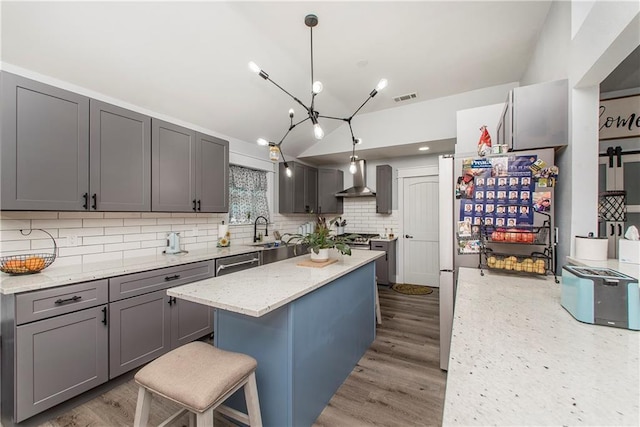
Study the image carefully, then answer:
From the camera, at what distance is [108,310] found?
1976 mm

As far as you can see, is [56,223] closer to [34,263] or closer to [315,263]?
[34,263]

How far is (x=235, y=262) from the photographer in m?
3.09

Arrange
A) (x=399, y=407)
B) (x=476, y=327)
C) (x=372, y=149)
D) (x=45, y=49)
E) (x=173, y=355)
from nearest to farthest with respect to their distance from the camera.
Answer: (x=476, y=327) < (x=173, y=355) < (x=399, y=407) < (x=45, y=49) < (x=372, y=149)

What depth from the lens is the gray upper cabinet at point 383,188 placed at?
16.7ft

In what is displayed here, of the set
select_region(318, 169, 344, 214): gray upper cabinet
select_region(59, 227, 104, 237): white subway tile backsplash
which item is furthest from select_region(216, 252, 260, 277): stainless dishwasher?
select_region(318, 169, 344, 214): gray upper cabinet

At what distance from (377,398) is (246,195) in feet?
10.7

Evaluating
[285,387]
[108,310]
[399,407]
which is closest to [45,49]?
[108,310]

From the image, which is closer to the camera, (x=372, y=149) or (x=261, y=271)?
(x=261, y=271)

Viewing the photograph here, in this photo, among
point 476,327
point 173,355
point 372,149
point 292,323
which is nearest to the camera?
point 476,327

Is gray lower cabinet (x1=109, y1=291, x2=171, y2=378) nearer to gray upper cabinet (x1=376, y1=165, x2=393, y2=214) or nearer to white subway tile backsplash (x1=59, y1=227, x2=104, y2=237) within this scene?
white subway tile backsplash (x1=59, y1=227, x2=104, y2=237)

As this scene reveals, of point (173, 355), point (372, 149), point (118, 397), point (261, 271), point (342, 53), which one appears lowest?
point (118, 397)

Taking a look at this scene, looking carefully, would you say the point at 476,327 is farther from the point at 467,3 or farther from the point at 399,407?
the point at 467,3

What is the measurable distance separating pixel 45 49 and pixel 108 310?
2063 millimetres

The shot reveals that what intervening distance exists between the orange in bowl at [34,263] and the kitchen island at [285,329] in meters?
1.24
